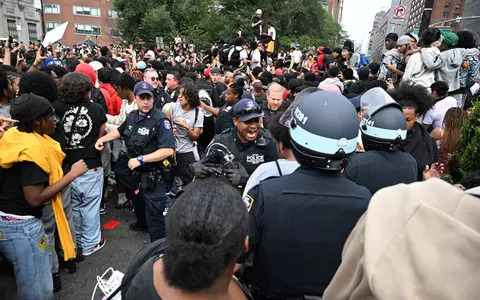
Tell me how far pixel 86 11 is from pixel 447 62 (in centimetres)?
6658

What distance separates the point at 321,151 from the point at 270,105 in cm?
373

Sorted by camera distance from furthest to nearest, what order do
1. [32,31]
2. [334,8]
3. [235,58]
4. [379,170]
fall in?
[334,8] → [32,31] → [235,58] → [379,170]

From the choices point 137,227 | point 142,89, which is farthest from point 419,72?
point 137,227

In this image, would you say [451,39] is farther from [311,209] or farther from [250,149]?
[311,209]

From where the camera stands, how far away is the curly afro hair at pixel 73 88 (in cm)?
370

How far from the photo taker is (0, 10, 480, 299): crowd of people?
2.42 ft

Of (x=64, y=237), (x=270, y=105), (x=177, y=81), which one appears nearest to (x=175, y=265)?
(x=64, y=237)

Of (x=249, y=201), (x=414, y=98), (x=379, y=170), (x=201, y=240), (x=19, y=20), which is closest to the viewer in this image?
(x=201, y=240)

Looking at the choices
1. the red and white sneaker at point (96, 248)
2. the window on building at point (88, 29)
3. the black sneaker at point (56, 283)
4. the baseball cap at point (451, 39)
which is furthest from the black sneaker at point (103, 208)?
the window on building at point (88, 29)

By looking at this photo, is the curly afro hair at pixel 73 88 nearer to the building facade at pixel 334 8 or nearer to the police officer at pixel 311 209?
the police officer at pixel 311 209

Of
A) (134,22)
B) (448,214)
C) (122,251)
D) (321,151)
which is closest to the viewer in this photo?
(448,214)

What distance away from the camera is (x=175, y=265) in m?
1.12

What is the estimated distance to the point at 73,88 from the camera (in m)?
3.71

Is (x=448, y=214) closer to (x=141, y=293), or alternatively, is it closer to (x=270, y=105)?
(x=141, y=293)
